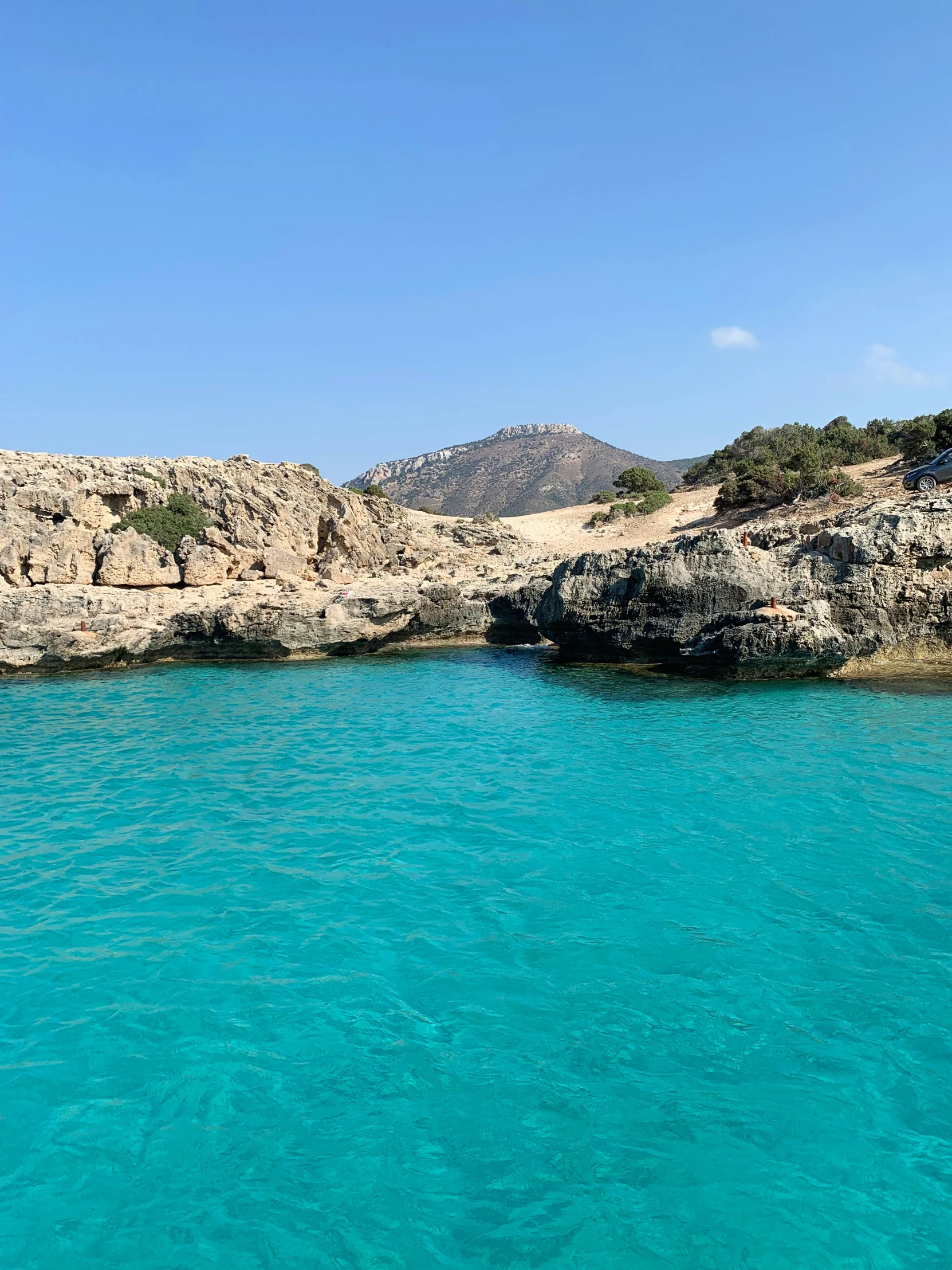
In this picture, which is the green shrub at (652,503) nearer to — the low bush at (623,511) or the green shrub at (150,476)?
the low bush at (623,511)

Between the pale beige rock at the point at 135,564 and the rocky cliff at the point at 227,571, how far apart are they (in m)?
0.05

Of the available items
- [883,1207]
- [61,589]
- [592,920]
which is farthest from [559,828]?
[61,589]

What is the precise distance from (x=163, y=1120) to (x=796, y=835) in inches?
310

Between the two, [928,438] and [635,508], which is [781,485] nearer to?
[928,438]

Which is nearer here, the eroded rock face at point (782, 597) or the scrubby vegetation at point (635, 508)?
the eroded rock face at point (782, 597)

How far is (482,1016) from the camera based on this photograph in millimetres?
6359

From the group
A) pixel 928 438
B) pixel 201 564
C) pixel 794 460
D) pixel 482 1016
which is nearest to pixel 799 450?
pixel 794 460

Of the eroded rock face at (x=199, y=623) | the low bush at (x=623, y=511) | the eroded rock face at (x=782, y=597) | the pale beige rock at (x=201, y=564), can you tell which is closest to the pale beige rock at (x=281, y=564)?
the pale beige rock at (x=201, y=564)

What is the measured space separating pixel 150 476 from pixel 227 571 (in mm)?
9079

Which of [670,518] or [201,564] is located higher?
[670,518]

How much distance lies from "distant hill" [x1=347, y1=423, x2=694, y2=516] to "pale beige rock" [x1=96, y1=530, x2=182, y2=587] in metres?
77.8

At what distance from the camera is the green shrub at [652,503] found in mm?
48281

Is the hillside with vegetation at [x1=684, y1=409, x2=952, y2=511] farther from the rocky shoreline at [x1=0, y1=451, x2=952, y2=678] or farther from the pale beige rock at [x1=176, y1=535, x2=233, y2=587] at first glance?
the pale beige rock at [x1=176, y1=535, x2=233, y2=587]

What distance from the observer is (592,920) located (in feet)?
25.5
